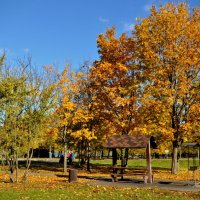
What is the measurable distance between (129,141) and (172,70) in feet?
27.8

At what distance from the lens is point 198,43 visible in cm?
2797

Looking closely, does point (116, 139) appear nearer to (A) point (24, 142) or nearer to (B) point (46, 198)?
(A) point (24, 142)

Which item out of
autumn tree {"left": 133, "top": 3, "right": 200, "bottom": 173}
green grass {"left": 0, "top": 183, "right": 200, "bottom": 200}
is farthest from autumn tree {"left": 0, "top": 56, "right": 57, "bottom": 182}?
autumn tree {"left": 133, "top": 3, "right": 200, "bottom": 173}

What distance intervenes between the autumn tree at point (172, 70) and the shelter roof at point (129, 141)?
5.24m

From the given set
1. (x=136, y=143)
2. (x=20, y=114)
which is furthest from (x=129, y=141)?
(x=20, y=114)

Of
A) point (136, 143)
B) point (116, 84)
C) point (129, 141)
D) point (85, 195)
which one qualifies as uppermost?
point (116, 84)

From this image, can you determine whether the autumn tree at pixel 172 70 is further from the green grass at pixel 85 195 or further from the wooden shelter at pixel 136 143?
the green grass at pixel 85 195

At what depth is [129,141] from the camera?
73.4ft

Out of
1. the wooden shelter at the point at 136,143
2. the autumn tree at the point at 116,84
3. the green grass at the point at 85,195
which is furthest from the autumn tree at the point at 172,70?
the green grass at the point at 85,195

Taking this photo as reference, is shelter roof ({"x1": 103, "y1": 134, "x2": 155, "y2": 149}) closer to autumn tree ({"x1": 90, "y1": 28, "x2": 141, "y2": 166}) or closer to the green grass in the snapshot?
autumn tree ({"x1": 90, "y1": 28, "x2": 141, "y2": 166})

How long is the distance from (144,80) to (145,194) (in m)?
15.0

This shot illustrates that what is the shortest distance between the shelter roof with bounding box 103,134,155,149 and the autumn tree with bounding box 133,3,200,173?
5242mm

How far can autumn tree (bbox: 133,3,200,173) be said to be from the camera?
89.2 ft

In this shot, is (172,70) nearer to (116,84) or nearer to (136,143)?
(116,84)
